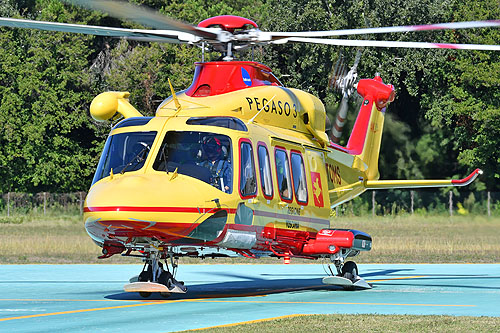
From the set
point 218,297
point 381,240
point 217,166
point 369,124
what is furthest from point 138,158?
point 381,240

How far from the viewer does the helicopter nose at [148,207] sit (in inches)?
512

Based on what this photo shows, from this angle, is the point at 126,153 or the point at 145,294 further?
the point at 145,294

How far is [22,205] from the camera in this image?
5097 cm

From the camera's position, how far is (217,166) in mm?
14234

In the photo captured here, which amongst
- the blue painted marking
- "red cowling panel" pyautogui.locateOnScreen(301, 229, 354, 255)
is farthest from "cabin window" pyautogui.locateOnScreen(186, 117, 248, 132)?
"red cowling panel" pyautogui.locateOnScreen(301, 229, 354, 255)

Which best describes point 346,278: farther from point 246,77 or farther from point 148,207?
point 148,207

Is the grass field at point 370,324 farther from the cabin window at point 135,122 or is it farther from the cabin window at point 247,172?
the cabin window at point 135,122

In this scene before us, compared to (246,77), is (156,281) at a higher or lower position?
lower

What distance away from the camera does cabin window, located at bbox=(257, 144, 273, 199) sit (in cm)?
1530

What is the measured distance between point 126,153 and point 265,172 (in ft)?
8.36

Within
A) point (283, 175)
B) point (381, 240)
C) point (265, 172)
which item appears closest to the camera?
point (265, 172)

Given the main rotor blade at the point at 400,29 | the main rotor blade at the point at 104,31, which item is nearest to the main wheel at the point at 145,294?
the main rotor blade at the point at 104,31

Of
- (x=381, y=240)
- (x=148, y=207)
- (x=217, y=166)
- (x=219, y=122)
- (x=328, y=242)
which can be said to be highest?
(x=219, y=122)

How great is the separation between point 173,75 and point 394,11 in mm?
13677
